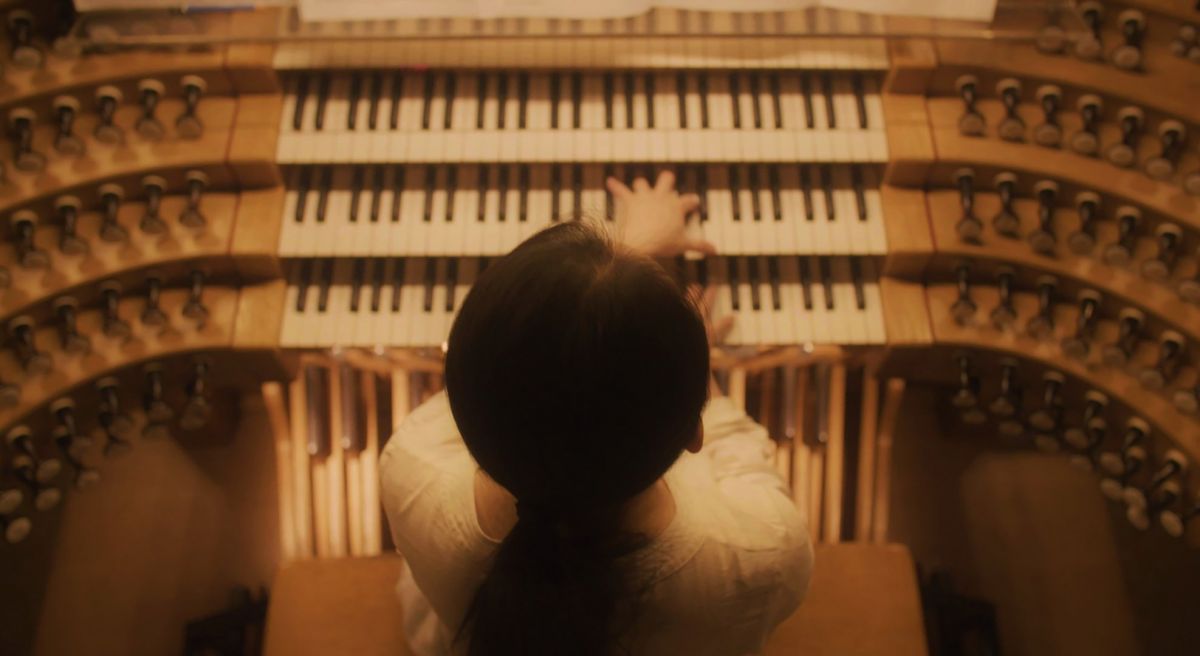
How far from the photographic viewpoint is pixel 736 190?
2078 mm

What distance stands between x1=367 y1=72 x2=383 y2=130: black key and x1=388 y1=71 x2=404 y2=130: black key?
0.08 feet

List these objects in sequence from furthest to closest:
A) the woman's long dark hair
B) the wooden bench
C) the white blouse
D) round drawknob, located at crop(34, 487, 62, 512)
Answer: round drawknob, located at crop(34, 487, 62, 512)
the wooden bench
the white blouse
the woman's long dark hair

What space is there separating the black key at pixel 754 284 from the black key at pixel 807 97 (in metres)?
0.28

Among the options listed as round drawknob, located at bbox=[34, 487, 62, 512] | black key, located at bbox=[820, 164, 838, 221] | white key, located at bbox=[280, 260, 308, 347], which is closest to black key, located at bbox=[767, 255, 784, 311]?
black key, located at bbox=[820, 164, 838, 221]

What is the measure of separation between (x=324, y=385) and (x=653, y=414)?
1.60 meters

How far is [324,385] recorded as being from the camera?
244cm

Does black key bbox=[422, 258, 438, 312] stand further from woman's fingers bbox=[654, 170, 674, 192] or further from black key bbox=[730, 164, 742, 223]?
black key bbox=[730, 164, 742, 223]

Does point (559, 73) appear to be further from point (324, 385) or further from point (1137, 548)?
point (1137, 548)

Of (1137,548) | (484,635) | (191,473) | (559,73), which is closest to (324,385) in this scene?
(191,473)

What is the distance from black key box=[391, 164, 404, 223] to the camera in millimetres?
2051

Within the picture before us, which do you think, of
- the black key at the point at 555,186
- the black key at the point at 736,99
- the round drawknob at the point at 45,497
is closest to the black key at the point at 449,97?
the black key at the point at 555,186

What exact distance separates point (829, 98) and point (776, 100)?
104 mm

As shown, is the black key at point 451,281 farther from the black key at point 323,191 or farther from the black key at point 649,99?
the black key at point 649,99

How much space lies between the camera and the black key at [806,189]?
2039 mm
